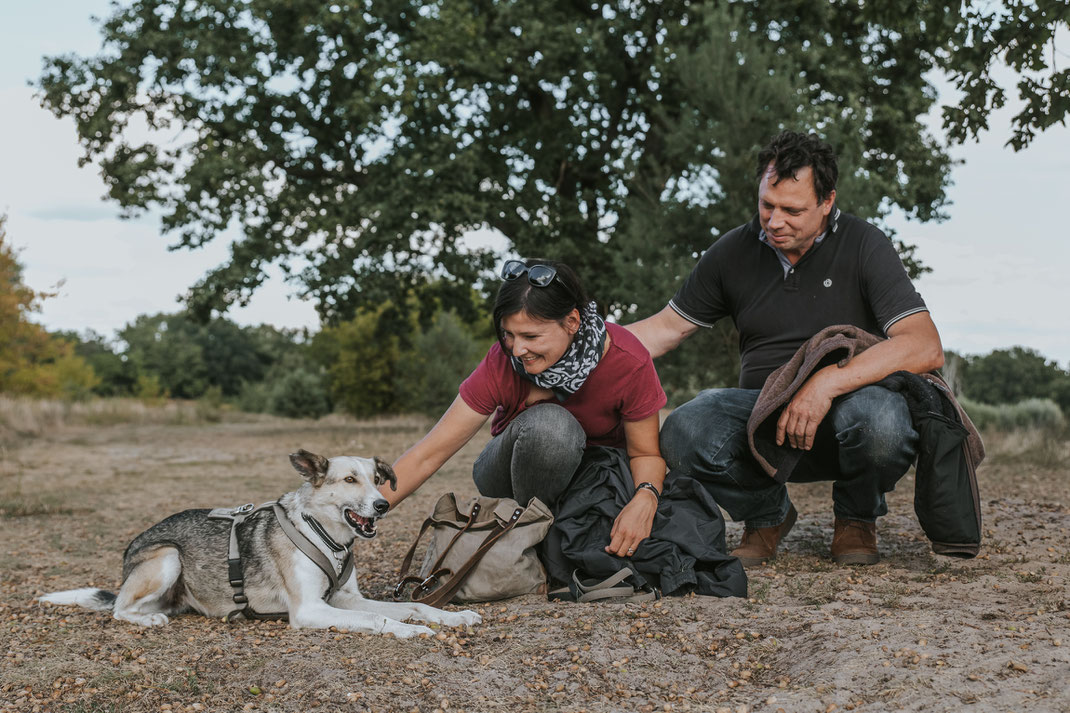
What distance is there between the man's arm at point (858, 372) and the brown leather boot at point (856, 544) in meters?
0.73

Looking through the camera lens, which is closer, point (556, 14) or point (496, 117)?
point (556, 14)

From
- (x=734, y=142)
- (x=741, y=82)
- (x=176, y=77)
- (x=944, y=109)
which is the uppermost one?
(x=176, y=77)

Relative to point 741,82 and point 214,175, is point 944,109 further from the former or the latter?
point 214,175

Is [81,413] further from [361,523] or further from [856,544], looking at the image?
[856,544]

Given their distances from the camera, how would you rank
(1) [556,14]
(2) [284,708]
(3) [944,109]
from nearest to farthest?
(2) [284,708] → (3) [944,109] → (1) [556,14]

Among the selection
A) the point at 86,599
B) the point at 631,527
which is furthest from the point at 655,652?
the point at 86,599

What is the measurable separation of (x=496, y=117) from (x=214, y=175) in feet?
17.7

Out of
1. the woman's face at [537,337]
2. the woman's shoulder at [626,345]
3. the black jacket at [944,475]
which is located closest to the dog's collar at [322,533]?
the woman's face at [537,337]

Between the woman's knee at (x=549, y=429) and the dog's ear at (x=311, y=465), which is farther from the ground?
the woman's knee at (x=549, y=429)

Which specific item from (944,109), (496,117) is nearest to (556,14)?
(496,117)

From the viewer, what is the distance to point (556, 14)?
1639cm

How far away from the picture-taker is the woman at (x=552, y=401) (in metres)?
4.07

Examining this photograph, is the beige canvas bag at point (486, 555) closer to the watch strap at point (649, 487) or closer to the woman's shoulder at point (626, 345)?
the watch strap at point (649, 487)

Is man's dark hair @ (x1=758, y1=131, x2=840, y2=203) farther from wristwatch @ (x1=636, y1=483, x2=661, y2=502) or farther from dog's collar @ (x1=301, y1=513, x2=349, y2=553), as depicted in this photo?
dog's collar @ (x1=301, y1=513, x2=349, y2=553)
